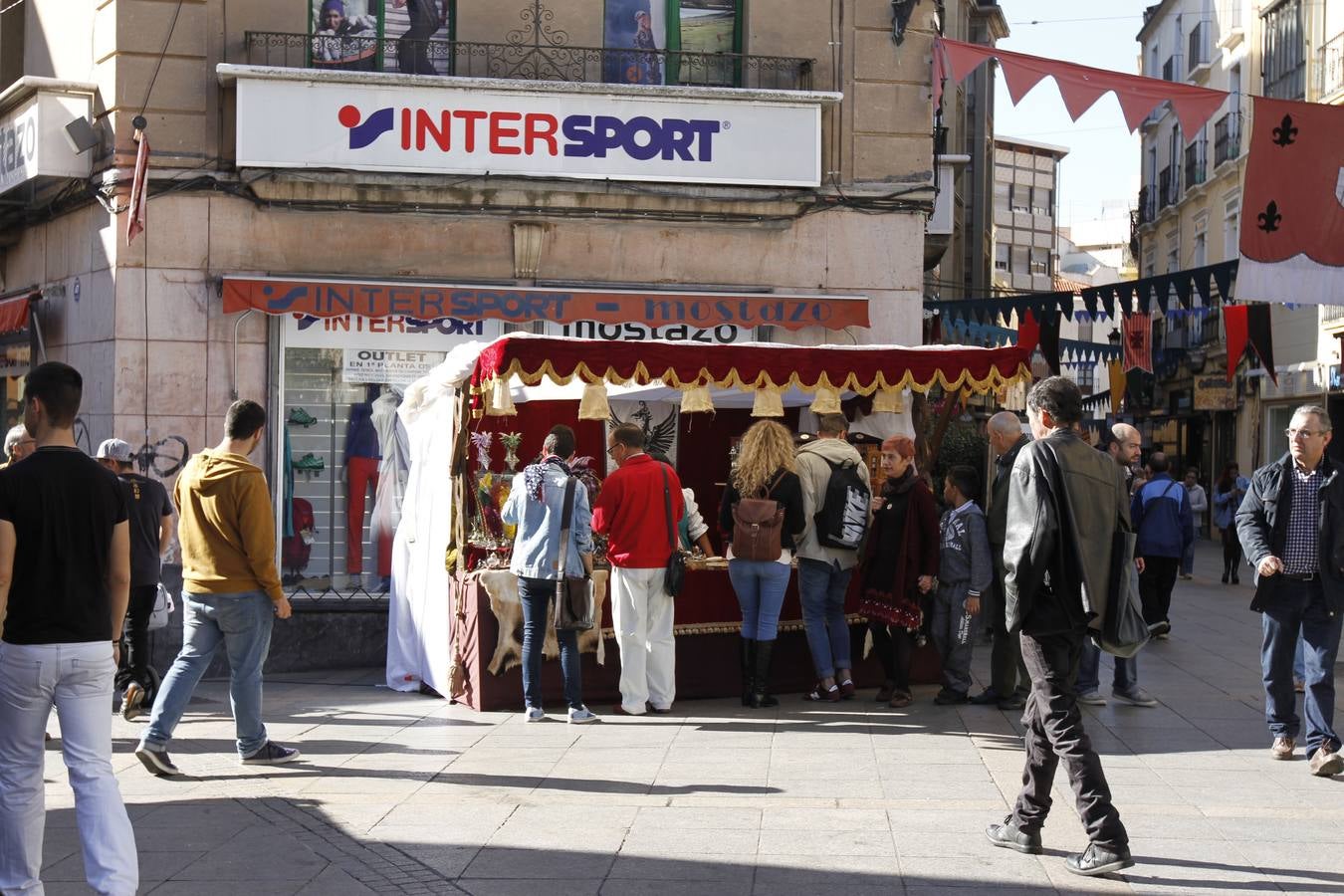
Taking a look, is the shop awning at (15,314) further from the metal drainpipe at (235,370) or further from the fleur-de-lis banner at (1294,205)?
the fleur-de-lis banner at (1294,205)

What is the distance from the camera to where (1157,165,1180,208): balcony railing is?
41.5 metres

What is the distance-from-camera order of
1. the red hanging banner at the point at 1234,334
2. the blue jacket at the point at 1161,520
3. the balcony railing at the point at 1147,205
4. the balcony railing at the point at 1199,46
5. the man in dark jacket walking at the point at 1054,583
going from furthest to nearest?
the balcony railing at the point at 1147,205, the balcony railing at the point at 1199,46, the red hanging banner at the point at 1234,334, the blue jacket at the point at 1161,520, the man in dark jacket walking at the point at 1054,583

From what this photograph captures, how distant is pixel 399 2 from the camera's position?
45.7 ft

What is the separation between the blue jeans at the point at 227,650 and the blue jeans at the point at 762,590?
313 centimetres

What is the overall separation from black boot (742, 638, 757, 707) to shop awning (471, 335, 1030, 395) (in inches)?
65.9

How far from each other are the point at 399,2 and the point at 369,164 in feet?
5.17

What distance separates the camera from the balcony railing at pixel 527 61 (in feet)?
44.7

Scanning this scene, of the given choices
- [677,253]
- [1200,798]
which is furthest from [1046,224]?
[1200,798]

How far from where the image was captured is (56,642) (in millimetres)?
5250

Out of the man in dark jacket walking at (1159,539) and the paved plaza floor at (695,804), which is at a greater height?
the man in dark jacket walking at (1159,539)

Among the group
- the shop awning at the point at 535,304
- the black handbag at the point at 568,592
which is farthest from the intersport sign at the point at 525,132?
the black handbag at the point at 568,592

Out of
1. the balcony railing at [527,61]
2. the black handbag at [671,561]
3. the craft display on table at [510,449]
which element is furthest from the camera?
the balcony railing at [527,61]

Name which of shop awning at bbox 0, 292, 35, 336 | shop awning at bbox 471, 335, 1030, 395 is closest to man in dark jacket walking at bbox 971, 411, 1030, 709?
shop awning at bbox 471, 335, 1030, 395

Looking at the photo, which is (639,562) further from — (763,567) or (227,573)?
(227,573)
